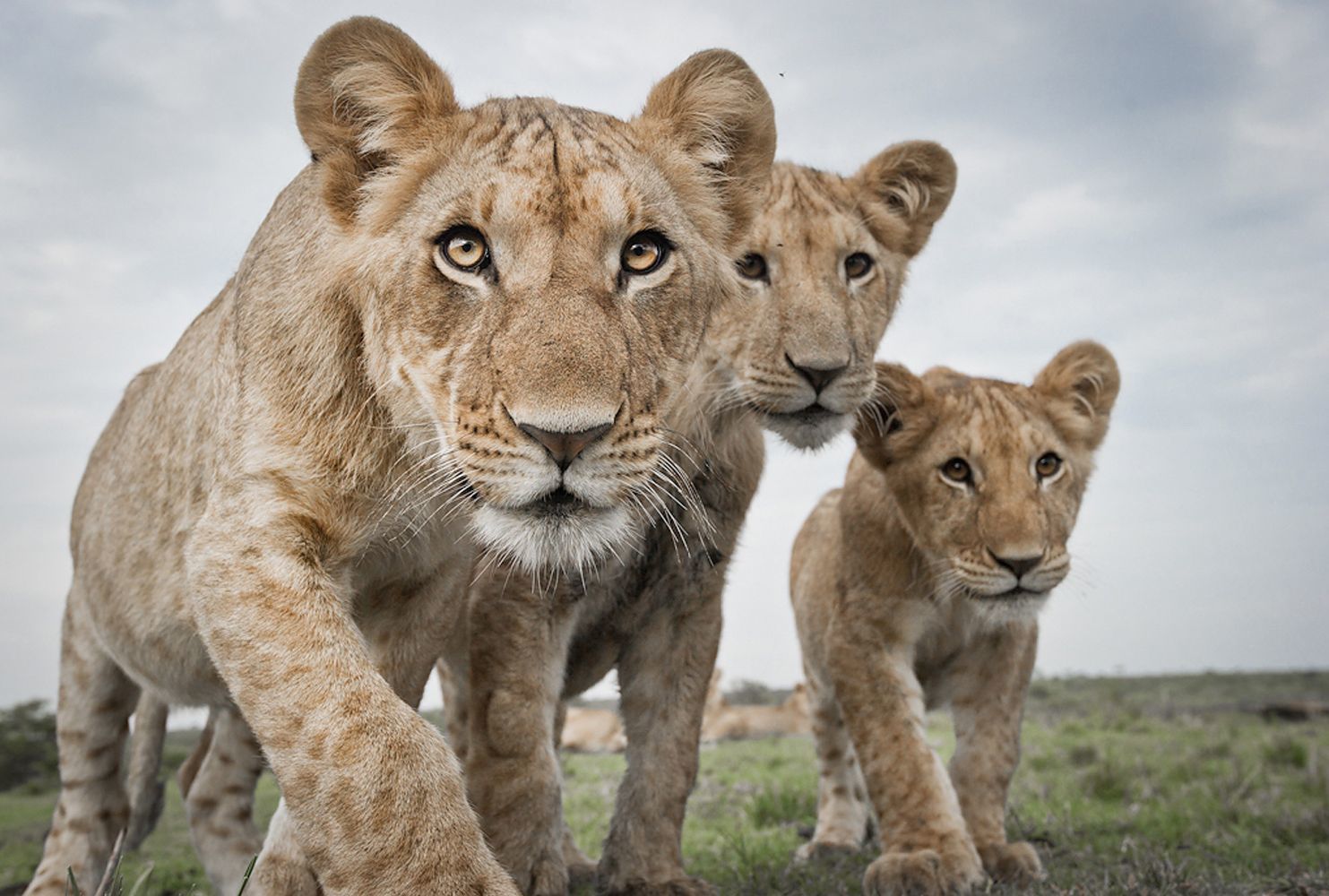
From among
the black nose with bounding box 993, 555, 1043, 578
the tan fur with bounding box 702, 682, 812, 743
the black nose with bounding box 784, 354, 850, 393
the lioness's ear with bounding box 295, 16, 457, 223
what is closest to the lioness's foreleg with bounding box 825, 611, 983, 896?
the black nose with bounding box 993, 555, 1043, 578

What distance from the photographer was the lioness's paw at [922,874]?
430cm

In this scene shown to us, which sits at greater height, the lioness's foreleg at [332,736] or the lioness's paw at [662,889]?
the lioness's foreleg at [332,736]

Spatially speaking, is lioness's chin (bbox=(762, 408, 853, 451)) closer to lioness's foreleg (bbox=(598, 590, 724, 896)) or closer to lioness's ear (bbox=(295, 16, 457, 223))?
lioness's foreleg (bbox=(598, 590, 724, 896))

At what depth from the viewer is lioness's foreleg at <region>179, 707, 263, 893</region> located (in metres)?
5.45

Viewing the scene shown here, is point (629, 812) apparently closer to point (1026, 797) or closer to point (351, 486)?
point (351, 486)

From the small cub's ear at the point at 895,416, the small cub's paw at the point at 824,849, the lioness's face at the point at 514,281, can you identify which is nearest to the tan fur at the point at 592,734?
the small cub's paw at the point at 824,849

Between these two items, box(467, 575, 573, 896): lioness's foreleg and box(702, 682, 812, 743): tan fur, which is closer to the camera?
box(467, 575, 573, 896): lioness's foreleg

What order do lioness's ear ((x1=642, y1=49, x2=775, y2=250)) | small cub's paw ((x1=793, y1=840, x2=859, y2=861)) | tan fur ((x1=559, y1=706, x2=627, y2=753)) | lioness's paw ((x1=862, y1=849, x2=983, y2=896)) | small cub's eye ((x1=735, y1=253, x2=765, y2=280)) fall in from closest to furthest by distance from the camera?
1. lioness's ear ((x1=642, y1=49, x2=775, y2=250))
2. lioness's paw ((x1=862, y1=849, x2=983, y2=896))
3. small cub's eye ((x1=735, y1=253, x2=765, y2=280))
4. small cub's paw ((x1=793, y1=840, x2=859, y2=861))
5. tan fur ((x1=559, y1=706, x2=627, y2=753))

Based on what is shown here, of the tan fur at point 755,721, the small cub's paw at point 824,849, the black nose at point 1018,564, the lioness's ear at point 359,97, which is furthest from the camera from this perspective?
the tan fur at point 755,721

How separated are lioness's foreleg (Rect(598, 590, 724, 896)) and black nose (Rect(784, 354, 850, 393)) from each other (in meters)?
0.78

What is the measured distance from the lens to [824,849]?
6262mm

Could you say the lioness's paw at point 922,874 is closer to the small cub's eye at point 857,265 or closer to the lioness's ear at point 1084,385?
the lioness's ear at point 1084,385

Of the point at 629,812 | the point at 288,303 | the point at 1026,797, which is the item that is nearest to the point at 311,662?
the point at 288,303

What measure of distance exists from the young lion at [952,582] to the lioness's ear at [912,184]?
0.67 m
